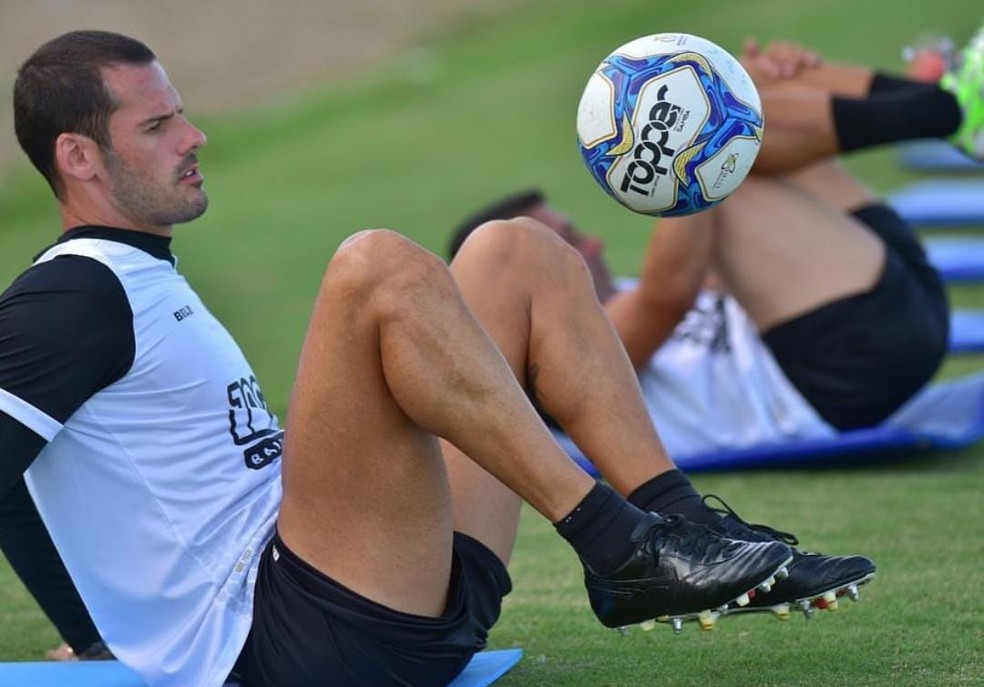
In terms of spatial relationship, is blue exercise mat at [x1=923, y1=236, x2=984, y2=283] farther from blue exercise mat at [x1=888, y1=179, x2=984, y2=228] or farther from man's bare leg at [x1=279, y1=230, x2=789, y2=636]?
man's bare leg at [x1=279, y1=230, x2=789, y2=636]

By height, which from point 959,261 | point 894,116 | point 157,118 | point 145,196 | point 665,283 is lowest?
point 959,261

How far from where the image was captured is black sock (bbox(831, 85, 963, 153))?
5.33 m

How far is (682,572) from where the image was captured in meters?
2.95

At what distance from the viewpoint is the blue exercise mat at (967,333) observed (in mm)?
6574

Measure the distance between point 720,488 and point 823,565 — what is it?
2.14m

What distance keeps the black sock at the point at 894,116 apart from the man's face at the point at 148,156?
266cm

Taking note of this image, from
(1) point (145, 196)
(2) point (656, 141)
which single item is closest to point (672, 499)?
(2) point (656, 141)

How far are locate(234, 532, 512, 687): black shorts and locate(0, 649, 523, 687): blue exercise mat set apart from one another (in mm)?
171

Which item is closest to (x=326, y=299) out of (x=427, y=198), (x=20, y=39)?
(x=427, y=198)

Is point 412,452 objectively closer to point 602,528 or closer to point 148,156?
point 602,528

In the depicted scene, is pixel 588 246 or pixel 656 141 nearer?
→ pixel 656 141

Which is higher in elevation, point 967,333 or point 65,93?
point 65,93

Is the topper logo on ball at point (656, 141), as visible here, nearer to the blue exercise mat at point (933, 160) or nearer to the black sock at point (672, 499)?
the black sock at point (672, 499)

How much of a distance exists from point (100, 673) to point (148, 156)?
42.9 inches
